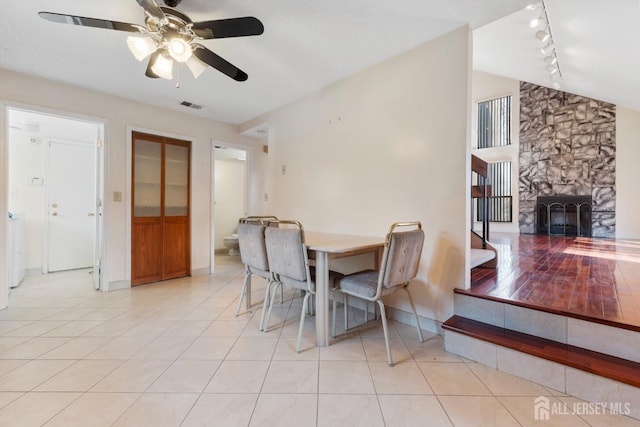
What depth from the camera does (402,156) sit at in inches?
94.4

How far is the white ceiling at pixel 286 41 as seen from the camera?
1.86 m

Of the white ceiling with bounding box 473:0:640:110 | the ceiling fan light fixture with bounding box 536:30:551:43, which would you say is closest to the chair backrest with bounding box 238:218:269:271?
the white ceiling with bounding box 473:0:640:110

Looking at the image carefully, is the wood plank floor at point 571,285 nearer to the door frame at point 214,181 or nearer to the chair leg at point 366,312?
the chair leg at point 366,312

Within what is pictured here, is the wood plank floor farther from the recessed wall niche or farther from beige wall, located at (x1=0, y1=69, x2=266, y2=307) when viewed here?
beige wall, located at (x1=0, y1=69, x2=266, y2=307)

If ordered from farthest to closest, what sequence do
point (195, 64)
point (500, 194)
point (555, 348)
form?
1. point (500, 194)
2. point (195, 64)
3. point (555, 348)

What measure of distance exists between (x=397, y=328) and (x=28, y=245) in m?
5.20

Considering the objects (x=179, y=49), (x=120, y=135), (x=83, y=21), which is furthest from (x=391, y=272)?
(x=120, y=135)

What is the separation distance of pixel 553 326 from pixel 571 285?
885 millimetres

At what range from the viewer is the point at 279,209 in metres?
3.76

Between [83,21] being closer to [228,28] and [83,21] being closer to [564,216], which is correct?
[228,28]

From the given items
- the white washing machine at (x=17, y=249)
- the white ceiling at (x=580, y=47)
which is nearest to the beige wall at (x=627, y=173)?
the white ceiling at (x=580, y=47)

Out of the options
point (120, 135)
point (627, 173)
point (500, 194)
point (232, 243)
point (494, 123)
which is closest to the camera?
point (120, 135)

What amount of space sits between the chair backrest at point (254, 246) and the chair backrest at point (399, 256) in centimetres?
104

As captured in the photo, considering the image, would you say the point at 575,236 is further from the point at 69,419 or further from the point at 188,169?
the point at 69,419
